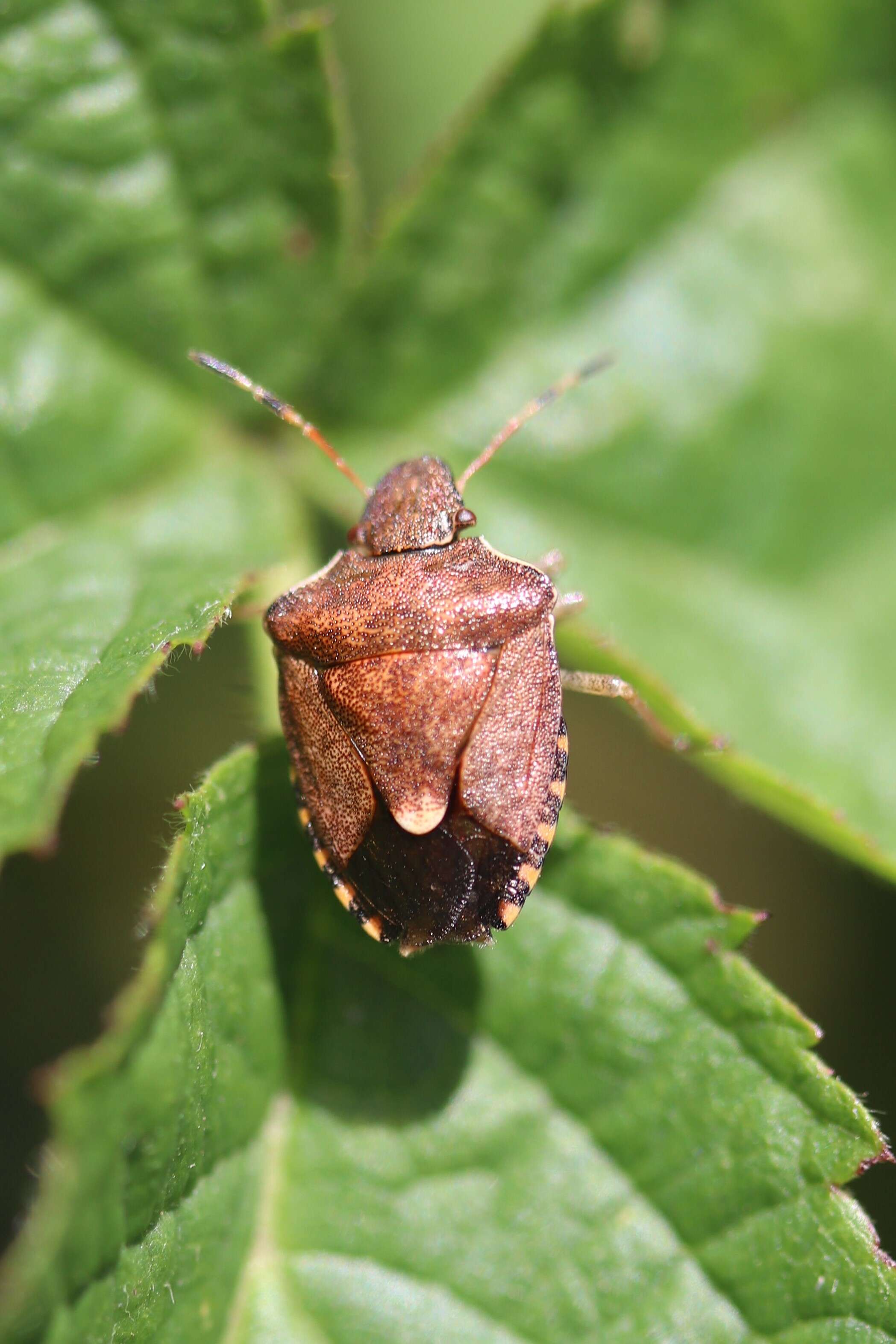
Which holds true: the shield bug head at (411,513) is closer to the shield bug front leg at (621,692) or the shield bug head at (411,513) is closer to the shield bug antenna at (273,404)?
the shield bug antenna at (273,404)

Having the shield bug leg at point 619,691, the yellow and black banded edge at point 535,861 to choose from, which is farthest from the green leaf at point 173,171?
the yellow and black banded edge at point 535,861

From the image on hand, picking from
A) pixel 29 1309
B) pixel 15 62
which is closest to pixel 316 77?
pixel 15 62

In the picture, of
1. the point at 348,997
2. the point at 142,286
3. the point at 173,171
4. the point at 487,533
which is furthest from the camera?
the point at 487,533

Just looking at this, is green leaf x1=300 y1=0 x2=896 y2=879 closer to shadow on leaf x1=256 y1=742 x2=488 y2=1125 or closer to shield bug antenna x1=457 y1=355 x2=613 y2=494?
shield bug antenna x1=457 y1=355 x2=613 y2=494

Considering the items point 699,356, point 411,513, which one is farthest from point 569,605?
point 699,356

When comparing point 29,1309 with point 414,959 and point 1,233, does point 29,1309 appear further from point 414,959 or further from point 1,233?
point 1,233

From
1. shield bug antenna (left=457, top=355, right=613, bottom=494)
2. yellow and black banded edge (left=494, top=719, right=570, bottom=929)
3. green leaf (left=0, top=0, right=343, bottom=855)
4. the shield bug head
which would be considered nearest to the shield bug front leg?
yellow and black banded edge (left=494, top=719, right=570, bottom=929)

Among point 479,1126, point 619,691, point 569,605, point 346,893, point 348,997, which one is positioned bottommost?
point 479,1126

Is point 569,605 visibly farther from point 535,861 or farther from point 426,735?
point 535,861
